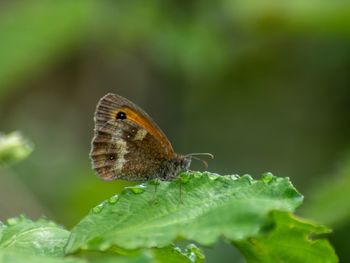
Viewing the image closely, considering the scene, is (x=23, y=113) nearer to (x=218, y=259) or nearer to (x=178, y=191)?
(x=218, y=259)

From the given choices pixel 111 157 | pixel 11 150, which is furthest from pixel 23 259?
pixel 111 157

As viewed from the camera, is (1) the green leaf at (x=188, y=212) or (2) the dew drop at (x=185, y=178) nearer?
(1) the green leaf at (x=188, y=212)

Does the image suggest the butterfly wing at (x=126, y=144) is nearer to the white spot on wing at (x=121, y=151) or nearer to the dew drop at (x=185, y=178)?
the white spot on wing at (x=121, y=151)

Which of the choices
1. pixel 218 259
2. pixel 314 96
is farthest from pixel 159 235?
pixel 314 96

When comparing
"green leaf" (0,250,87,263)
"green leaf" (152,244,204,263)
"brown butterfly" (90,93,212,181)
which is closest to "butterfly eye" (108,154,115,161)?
"brown butterfly" (90,93,212,181)

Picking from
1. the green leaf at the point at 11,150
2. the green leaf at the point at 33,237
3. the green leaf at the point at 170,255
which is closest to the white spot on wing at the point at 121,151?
the green leaf at the point at 11,150

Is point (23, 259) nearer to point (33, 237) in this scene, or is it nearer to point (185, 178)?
point (33, 237)

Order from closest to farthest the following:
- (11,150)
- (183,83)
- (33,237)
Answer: (33,237) < (11,150) < (183,83)

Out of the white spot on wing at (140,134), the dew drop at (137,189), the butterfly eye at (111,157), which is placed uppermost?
the white spot on wing at (140,134)
